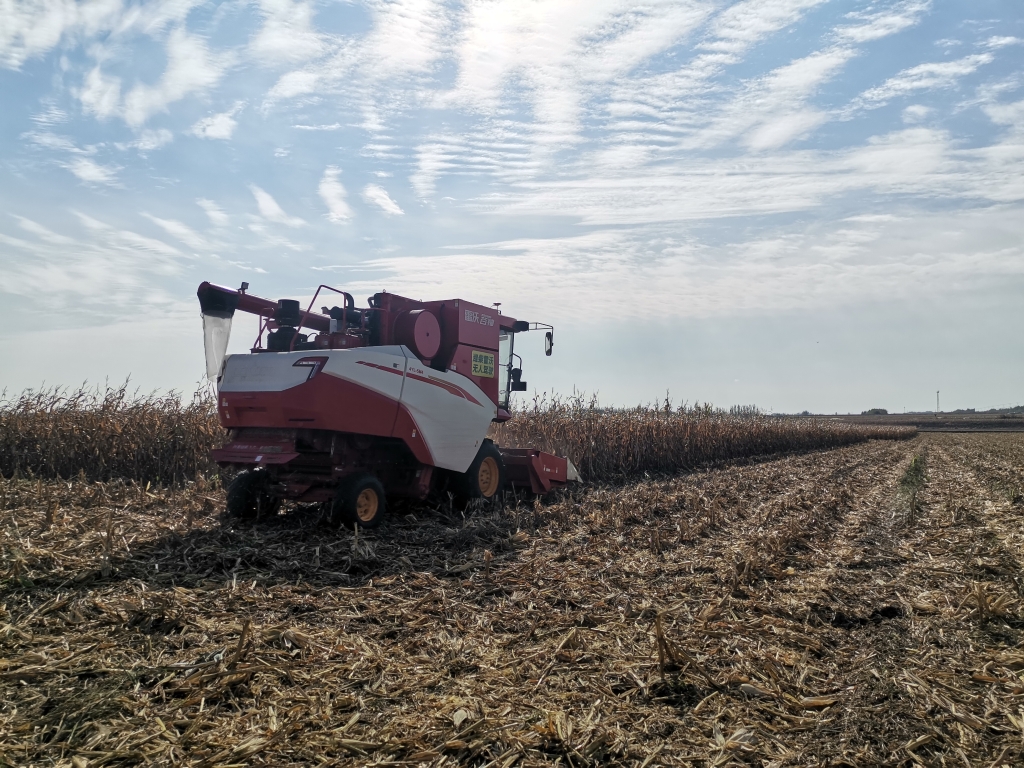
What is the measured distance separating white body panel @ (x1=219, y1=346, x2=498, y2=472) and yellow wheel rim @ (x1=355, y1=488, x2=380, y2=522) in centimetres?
97

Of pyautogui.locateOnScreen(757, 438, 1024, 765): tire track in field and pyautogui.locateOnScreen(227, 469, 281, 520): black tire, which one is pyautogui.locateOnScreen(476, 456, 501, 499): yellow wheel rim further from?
pyautogui.locateOnScreen(757, 438, 1024, 765): tire track in field

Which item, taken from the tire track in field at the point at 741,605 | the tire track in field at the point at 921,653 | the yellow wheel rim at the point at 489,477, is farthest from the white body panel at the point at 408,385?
the tire track in field at the point at 921,653

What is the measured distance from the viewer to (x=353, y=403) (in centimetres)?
784

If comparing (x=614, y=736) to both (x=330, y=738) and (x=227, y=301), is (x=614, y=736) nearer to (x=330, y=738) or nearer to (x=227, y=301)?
(x=330, y=738)

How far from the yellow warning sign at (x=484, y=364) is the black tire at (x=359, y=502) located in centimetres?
236

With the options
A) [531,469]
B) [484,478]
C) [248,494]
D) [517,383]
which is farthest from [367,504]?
[517,383]

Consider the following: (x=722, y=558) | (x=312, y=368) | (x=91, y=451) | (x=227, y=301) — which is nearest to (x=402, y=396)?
(x=312, y=368)

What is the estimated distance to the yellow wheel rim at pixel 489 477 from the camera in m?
10.1

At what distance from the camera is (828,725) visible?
12.2 feet

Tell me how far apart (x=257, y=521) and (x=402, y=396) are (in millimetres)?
2197

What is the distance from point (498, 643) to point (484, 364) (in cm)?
572

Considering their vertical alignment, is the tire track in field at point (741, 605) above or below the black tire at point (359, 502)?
below

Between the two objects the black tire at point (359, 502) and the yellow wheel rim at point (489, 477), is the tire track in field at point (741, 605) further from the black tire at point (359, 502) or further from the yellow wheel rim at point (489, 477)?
the black tire at point (359, 502)

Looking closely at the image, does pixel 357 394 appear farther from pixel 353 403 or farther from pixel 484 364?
pixel 484 364
